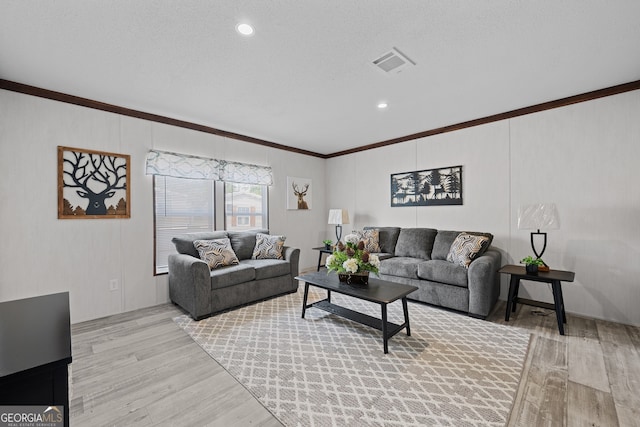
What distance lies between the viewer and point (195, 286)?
121 inches

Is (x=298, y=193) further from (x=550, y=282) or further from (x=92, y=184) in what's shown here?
(x=550, y=282)

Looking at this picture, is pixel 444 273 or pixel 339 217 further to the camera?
pixel 339 217

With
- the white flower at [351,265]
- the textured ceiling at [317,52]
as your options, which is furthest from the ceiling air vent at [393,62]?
the white flower at [351,265]

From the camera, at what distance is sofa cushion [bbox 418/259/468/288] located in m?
3.24

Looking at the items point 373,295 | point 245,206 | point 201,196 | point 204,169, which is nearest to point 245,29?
point 373,295

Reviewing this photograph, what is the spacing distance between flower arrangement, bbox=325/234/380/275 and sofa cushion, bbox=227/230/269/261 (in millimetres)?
1650

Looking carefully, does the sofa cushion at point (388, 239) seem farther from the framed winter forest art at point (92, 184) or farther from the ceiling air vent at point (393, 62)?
the framed winter forest art at point (92, 184)

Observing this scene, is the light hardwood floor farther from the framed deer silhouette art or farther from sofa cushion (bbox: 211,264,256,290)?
the framed deer silhouette art

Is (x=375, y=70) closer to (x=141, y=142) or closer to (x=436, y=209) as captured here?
(x=436, y=209)

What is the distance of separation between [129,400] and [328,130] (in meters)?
3.83

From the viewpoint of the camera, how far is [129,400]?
6.07 feet

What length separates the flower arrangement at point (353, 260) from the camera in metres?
2.79

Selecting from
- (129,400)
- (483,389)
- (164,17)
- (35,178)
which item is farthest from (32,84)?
(483,389)

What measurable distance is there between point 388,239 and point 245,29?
357cm
